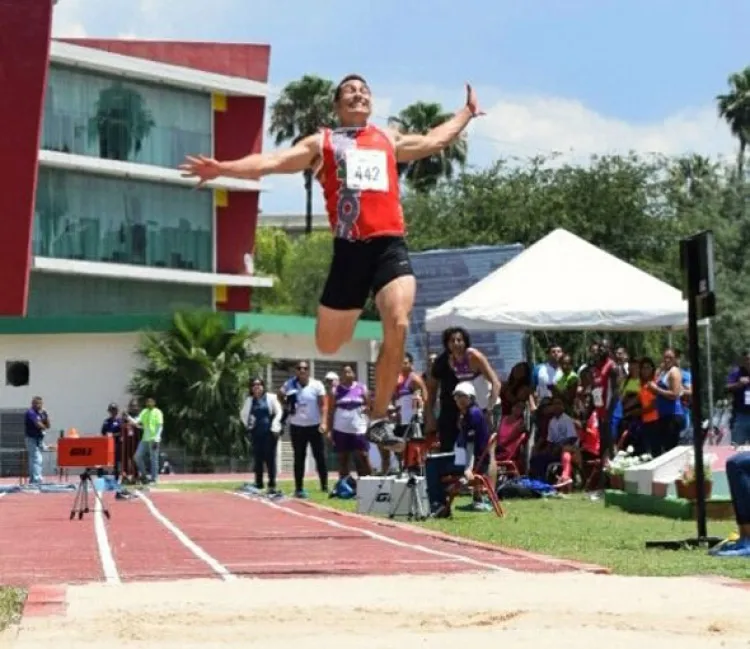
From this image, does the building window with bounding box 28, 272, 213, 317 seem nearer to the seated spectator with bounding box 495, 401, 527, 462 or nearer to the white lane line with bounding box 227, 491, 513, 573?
the seated spectator with bounding box 495, 401, 527, 462

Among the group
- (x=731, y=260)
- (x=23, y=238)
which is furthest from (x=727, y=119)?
(x=23, y=238)

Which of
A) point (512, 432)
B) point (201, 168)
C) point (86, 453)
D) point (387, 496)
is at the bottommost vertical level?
point (387, 496)

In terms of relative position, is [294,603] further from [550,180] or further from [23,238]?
[550,180]

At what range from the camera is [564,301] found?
23688 mm

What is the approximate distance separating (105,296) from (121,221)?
2417 mm

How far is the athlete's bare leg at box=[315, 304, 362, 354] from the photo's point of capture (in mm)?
10797

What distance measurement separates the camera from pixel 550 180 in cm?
6056

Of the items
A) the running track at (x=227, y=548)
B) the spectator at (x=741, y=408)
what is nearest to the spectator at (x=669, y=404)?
the spectator at (x=741, y=408)

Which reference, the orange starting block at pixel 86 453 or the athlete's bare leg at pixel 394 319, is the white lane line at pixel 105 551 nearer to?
the orange starting block at pixel 86 453

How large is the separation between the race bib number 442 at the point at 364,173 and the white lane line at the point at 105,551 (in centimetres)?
270

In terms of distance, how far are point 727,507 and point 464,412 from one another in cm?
270

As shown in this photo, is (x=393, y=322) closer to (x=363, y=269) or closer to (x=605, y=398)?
(x=363, y=269)

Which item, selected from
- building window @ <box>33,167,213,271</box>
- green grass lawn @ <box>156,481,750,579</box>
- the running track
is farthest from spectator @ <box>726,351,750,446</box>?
building window @ <box>33,167,213,271</box>

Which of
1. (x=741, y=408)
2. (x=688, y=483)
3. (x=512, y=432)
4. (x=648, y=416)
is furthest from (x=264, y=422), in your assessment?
(x=688, y=483)
